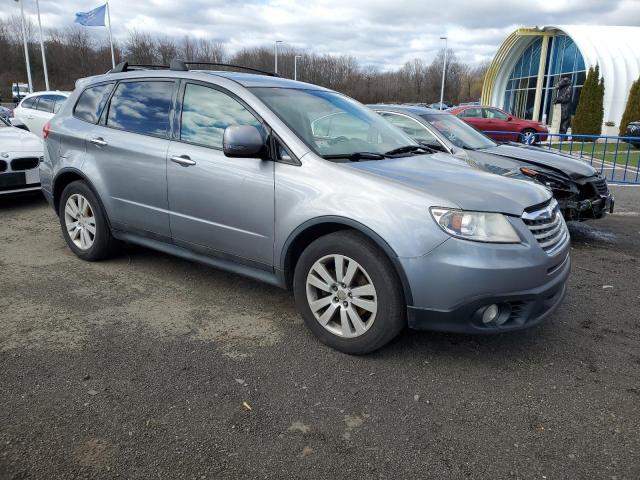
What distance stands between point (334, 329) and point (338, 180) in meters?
0.94

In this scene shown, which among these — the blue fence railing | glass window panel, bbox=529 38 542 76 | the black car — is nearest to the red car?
the blue fence railing

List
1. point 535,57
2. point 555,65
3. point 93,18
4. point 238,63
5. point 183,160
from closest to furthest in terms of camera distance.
→ point 183,160, point 93,18, point 555,65, point 535,57, point 238,63

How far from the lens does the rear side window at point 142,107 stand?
13.4 feet

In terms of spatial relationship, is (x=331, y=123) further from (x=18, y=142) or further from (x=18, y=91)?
(x=18, y=91)

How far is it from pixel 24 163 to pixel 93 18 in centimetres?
2429

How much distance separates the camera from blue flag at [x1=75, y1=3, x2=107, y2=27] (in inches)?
1073

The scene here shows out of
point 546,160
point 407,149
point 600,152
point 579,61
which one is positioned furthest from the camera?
point 579,61

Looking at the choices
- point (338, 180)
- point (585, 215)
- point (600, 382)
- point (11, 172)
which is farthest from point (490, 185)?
point (11, 172)

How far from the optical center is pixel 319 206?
124 inches

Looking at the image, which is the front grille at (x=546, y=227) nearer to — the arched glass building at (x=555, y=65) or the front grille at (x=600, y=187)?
the front grille at (x=600, y=187)

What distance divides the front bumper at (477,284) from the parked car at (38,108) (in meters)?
11.9

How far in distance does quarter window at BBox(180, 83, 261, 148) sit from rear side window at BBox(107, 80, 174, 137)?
21 centimetres

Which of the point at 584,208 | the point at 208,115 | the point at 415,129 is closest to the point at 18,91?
the point at 415,129

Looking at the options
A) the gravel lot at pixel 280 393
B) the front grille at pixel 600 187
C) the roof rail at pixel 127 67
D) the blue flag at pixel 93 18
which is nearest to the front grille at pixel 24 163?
the roof rail at pixel 127 67
